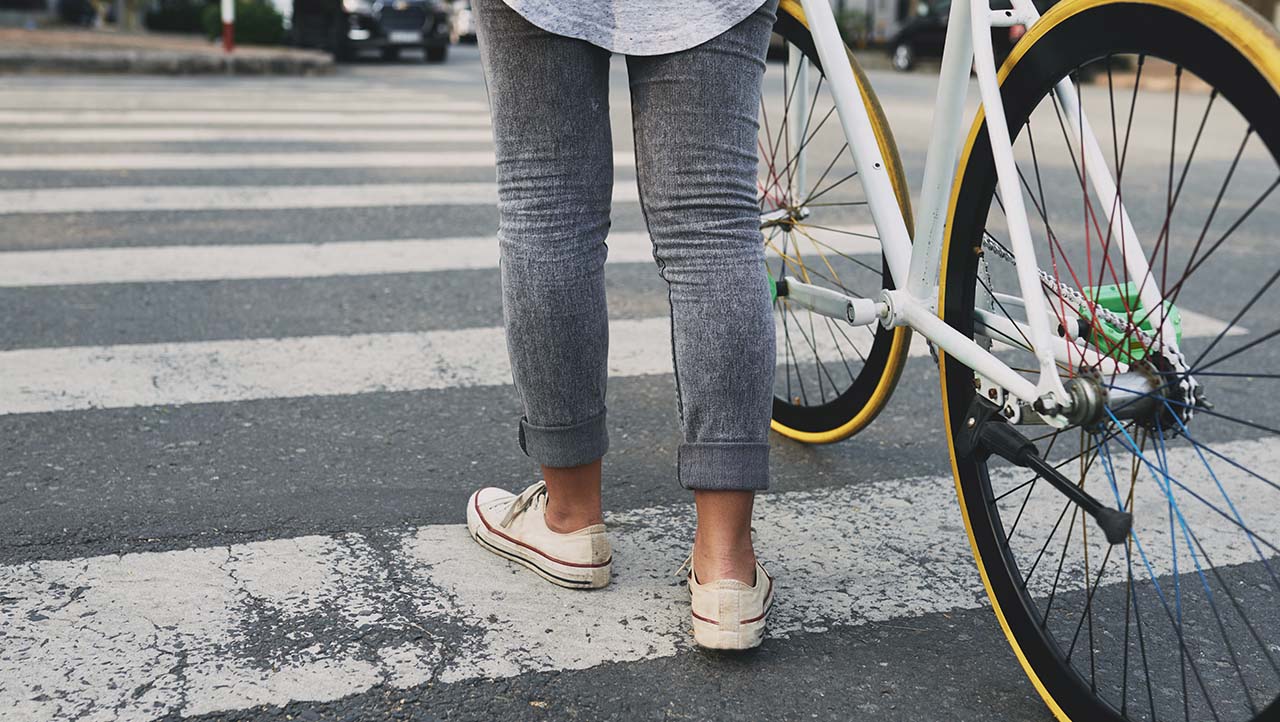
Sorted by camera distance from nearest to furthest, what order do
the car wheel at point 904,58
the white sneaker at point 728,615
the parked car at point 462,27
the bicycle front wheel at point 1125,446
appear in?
the bicycle front wheel at point 1125,446
the white sneaker at point 728,615
the car wheel at point 904,58
the parked car at point 462,27

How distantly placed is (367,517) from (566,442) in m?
0.59

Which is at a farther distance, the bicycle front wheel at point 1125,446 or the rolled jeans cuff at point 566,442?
the rolled jeans cuff at point 566,442

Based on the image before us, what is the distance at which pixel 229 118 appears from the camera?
9.07m

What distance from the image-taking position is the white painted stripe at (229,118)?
8656 mm

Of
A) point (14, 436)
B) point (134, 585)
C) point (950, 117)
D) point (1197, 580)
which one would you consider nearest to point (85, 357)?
point (14, 436)

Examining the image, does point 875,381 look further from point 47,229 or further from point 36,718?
point 47,229

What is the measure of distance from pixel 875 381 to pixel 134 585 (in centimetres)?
141

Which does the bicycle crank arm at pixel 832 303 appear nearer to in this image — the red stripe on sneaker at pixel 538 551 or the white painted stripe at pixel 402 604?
the white painted stripe at pixel 402 604

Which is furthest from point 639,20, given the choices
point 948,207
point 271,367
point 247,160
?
point 247,160

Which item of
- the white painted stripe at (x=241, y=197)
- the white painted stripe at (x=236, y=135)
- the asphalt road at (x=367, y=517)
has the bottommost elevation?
the asphalt road at (x=367, y=517)

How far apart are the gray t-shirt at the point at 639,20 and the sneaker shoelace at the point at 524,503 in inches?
31.2

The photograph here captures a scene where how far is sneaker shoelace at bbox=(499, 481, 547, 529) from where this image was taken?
7.67ft

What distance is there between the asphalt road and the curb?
9.27 metres

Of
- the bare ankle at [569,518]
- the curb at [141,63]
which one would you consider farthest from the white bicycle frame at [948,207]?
the curb at [141,63]
